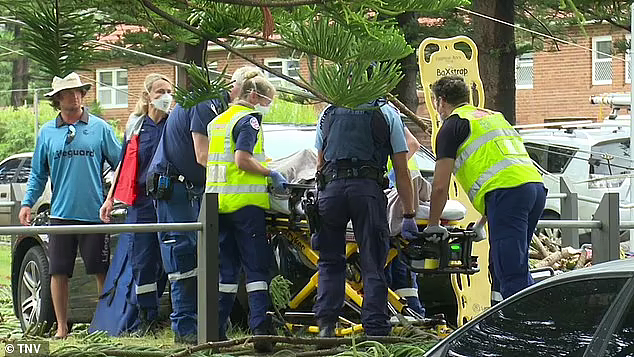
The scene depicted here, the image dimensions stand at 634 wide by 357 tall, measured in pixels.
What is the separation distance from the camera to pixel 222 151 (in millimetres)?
7266

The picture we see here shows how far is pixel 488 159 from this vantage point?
6914 millimetres

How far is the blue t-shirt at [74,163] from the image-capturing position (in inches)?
320

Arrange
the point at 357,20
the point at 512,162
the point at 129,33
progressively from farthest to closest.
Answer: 1. the point at 512,162
2. the point at 129,33
3. the point at 357,20

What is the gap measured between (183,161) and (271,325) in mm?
1192

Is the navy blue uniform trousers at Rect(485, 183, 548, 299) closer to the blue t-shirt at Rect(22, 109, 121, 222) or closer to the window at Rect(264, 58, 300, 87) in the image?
the blue t-shirt at Rect(22, 109, 121, 222)

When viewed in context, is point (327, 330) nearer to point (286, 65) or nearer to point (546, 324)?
point (546, 324)

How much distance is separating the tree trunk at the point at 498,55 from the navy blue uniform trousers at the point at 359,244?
5.18 metres

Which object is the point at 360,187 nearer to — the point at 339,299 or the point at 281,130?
the point at 339,299

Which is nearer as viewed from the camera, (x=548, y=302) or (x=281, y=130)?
(x=548, y=302)

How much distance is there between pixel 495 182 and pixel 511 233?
1.03 ft

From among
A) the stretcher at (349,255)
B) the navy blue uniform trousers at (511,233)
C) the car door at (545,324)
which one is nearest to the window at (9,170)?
the stretcher at (349,255)

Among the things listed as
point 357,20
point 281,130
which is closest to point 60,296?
point 281,130

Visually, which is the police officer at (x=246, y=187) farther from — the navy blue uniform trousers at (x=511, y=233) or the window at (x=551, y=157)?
the window at (x=551, y=157)

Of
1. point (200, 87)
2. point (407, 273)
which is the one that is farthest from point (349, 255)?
point (200, 87)
